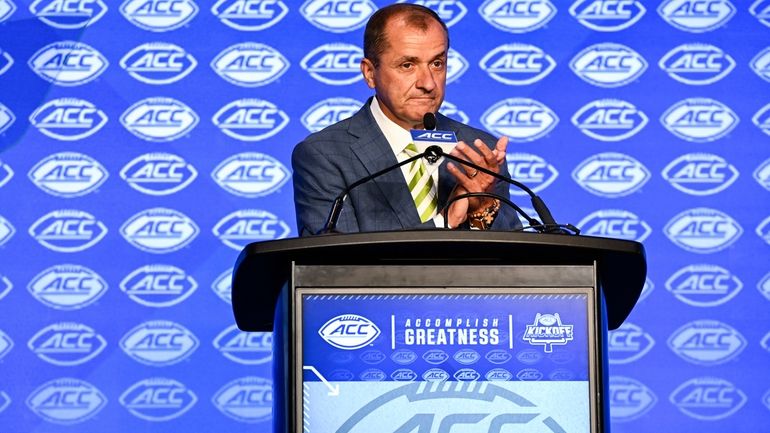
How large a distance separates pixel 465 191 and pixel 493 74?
204 cm

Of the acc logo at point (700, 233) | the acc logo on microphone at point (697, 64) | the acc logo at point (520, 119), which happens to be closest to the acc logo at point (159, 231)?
the acc logo at point (520, 119)

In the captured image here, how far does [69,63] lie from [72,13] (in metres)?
0.18

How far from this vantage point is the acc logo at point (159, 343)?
394cm

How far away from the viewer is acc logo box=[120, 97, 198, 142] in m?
4.05

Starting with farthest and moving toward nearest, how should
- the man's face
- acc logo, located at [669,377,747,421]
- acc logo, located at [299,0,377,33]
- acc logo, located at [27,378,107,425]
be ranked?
acc logo, located at [299,0,377,33] < acc logo, located at [669,377,747,421] < acc logo, located at [27,378,107,425] < the man's face

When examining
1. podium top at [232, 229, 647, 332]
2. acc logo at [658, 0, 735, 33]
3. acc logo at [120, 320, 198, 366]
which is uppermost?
acc logo at [658, 0, 735, 33]

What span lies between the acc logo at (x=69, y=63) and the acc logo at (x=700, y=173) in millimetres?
2024

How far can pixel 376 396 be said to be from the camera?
1.69 metres

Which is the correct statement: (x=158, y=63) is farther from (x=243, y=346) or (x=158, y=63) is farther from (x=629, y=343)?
(x=629, y=343)

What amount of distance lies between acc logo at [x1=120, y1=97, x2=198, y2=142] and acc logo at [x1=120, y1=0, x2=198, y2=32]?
0.26 meters

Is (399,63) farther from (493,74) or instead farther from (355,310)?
(493,74)

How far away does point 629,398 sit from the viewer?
399cm

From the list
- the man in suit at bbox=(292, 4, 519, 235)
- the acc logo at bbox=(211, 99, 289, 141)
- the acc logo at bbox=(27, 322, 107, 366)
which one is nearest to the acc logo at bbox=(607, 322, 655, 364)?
the acc logo at bbox=(211, 99, 289, 141)

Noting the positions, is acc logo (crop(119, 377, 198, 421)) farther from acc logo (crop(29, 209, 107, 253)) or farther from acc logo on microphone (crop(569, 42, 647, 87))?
acc logo on microphone (crop(569, 42, 647, 87))
